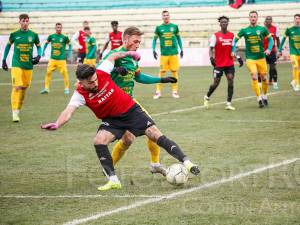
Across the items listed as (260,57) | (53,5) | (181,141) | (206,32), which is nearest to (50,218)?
(181,141)

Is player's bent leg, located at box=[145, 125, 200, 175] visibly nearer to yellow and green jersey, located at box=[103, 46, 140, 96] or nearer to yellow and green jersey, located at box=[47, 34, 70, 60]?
yellow and green jersey, located at box=[103, 46, 140, 96]

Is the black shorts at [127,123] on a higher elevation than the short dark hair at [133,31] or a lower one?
lower

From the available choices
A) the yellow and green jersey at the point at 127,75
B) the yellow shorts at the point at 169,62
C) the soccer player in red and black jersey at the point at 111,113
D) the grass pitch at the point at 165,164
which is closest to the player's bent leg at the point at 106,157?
the soccer player in red and black jersey at the point at 111,113

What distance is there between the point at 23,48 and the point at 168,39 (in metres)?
6.50

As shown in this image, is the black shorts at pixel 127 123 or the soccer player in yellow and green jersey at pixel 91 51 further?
the soccer player in yellow and green jersey at pixel 91 51

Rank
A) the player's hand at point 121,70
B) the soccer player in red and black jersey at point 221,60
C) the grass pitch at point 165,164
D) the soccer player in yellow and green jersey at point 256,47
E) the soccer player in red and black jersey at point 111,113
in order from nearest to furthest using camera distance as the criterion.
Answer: the grass pitch at point 165,164 < the soccer player in red and black jersey at point 111,113 < the player's hand at point 121,70 < the soccer player in red and black jersey at point 221,60 < the soccer player in yellow and green jersey at point 256,47

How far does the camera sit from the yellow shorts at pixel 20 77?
15781 millimetres

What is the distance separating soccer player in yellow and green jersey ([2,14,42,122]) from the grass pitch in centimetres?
53

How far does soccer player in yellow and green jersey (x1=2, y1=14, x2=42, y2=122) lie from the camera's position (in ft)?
Answer: 51.7

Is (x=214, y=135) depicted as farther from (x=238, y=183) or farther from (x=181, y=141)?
(x=238, y=183)

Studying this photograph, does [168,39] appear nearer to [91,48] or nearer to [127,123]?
[91,48]

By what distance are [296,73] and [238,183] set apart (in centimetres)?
1459

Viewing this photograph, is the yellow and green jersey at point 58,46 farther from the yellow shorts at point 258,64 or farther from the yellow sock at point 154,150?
the yellow sock at point 154,150

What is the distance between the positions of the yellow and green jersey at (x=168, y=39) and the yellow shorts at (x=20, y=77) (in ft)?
21.1
